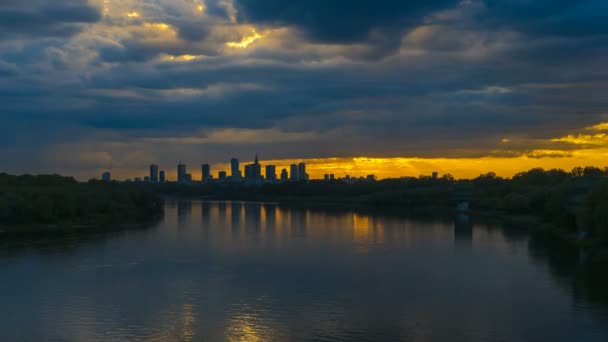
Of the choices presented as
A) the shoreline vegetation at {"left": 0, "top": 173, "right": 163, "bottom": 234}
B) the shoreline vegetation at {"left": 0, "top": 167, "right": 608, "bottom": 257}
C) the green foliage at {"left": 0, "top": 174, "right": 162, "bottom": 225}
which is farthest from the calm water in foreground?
the green foliage at {"left": 0, "top": 174, "right": 162, "bottom": 225}

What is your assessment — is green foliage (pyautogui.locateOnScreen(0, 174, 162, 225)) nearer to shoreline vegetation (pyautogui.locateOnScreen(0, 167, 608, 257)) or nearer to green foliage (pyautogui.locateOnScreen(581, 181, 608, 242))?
shoreline vegetation (pyautogui.locateOnScreen(0, 167, 608, 257))

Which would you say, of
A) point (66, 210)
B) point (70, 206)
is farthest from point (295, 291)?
point (66, 210)

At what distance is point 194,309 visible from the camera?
15000 mm

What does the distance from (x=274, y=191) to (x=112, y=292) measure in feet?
274

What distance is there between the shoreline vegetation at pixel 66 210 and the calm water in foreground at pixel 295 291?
6821 millimetres

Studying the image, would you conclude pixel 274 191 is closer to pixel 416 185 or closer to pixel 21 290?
pixel 416 185

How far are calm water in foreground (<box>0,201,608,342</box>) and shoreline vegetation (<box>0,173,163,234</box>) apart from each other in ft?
22.4

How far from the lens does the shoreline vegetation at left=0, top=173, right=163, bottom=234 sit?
34.9 meters

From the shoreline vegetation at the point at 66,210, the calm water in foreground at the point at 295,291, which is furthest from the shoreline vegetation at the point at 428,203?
the calm water in foreground at the point at 295,291

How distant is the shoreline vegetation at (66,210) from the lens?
34944 mm

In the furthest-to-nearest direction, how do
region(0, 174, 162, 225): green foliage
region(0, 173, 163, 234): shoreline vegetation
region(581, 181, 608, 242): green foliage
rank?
region(0, 174, 162, 225): green foliage
region(0, 173, 163, 234): shoreline vegetation
region(581, 181, 608, 242): green foliage

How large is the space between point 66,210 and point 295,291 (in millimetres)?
25285

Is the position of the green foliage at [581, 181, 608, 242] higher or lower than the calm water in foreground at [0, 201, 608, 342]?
higher

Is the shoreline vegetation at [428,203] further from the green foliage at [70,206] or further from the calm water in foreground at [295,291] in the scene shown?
the calm water in foreground at [295,291]
